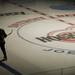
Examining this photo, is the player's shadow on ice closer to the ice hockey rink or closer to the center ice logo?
the ice hockey rink

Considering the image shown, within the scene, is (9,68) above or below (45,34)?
above

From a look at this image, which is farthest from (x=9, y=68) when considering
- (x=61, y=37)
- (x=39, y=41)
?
(x=61, y=37)

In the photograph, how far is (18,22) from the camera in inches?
208

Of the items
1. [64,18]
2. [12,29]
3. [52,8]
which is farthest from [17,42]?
[52,8]

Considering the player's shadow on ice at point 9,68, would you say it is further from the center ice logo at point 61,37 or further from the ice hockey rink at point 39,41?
the center ice logo at point 61,37

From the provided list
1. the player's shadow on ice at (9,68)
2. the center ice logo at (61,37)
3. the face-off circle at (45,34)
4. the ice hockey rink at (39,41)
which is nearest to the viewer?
the player's shadow on ice at (9,68)

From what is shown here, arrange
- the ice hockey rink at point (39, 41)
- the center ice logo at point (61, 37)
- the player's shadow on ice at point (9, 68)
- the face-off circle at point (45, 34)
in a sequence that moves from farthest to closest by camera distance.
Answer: the center ice logo at point (61, 37)
the face-off circle at point (45, 34)
the ice hockey rink at point (39, 41)
the player's shadow on ice at point (9, 68)

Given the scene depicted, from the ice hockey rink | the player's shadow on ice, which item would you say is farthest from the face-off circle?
the player's shadow on ice

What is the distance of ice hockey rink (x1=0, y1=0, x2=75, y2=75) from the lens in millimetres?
2971

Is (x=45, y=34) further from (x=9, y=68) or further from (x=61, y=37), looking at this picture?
(x=9, y=68)

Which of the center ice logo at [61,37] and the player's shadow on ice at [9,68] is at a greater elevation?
the player's shadow on ice at [9,68]

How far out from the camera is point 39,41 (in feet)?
13.1

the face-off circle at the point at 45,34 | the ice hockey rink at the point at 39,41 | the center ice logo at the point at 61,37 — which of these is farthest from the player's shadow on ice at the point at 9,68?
the center ice logo at the point at 61,37

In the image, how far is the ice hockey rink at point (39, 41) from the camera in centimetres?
297
